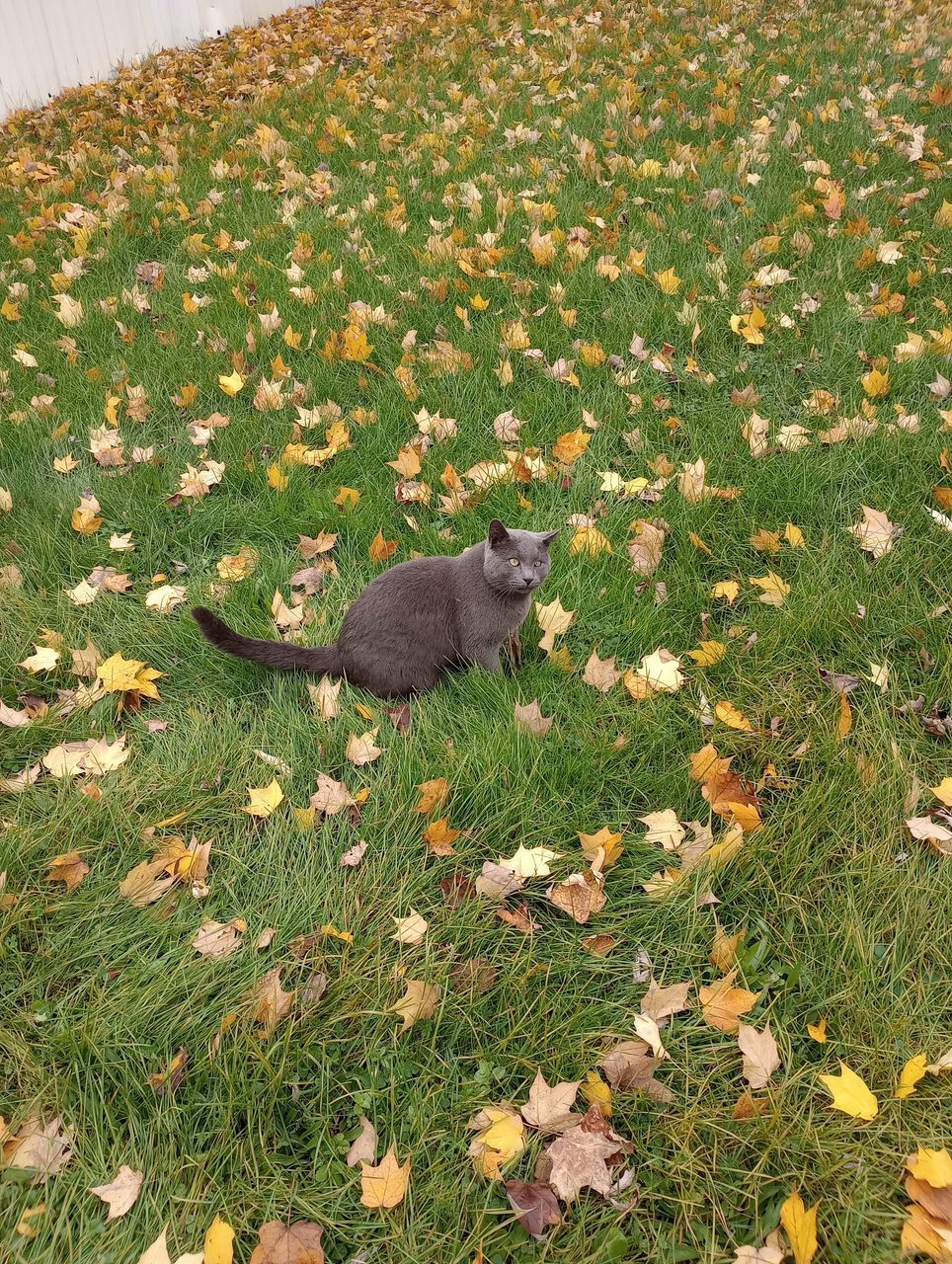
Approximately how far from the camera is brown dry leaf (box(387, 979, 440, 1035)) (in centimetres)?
184

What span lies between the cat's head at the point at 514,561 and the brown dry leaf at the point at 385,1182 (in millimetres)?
1662

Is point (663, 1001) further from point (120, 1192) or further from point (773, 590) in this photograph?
point (773, 590)

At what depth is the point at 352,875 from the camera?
2154 millimetres

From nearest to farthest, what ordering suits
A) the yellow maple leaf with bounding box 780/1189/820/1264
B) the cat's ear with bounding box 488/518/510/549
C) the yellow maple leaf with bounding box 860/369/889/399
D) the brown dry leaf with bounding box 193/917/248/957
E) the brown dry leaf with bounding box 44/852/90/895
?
the yellow maple leaf with bounding box 780/1189/820/1264 → the brown dry leaf with bounding box 193/917/248/957 → the brown dry leaf with bounding box 44/852/90/895 → the cat's ear with bounding box 488/518/510/549 → the yellow maple leaf with bounding box 860/369/889/399

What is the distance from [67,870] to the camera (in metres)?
2.15

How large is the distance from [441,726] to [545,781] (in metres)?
0.42

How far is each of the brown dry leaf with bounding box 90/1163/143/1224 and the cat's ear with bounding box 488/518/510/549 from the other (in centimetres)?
192

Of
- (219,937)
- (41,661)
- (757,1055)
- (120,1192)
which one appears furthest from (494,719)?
(41,661)

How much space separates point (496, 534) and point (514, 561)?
0.37ft

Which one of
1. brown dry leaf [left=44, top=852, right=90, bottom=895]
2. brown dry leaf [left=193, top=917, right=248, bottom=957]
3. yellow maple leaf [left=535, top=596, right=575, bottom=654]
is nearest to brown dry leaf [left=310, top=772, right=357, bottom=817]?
brown dry leaf [left=193, top=917, right=248, bottom=957]

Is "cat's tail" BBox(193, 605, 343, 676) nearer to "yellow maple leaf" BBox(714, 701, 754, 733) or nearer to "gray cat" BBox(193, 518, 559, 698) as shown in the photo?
"gray cat" BBox(193, 518, 559, 698)

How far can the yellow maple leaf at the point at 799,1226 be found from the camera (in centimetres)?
147

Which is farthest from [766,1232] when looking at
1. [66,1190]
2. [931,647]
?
[931,647]

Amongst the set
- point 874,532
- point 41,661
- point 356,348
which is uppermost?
point 356,348
